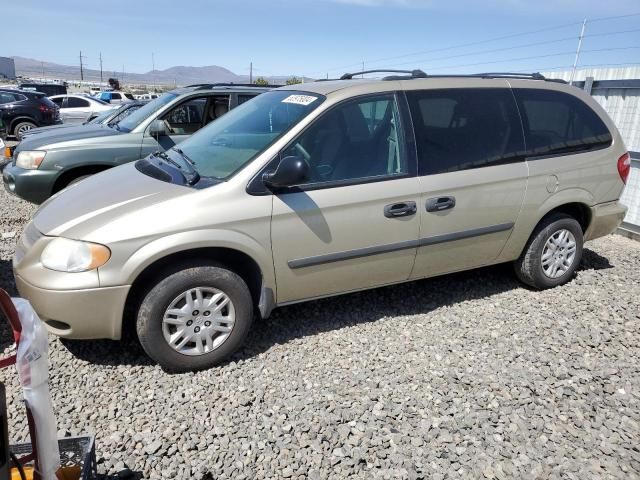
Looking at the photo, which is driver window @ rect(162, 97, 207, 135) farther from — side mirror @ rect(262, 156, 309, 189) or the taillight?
the taillight

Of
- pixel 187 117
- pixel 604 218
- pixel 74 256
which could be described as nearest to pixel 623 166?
pixel 604 218

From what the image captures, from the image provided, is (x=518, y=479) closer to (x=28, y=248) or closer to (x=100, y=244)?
(x=100, y=244)

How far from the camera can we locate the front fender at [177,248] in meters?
2.93

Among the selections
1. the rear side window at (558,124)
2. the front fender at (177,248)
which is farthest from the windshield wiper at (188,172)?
the rear side window at (558,124)

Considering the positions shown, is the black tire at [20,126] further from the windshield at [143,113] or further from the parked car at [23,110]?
the windshield at [143,113]

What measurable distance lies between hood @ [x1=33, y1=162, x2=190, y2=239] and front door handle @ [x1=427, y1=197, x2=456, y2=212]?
170cm

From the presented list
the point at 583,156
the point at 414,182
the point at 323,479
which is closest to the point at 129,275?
the point at 323,479

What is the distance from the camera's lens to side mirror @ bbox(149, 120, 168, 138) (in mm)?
6160

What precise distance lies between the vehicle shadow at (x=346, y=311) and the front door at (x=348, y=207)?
40 cm

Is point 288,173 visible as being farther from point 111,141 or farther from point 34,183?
point 34,183

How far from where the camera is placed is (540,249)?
4.36m

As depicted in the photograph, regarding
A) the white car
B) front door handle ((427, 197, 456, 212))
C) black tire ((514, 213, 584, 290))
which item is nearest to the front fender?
front door handle ((427, 197, 456, 212))

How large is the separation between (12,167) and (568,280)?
6.42 metres

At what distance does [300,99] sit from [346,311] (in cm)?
172
